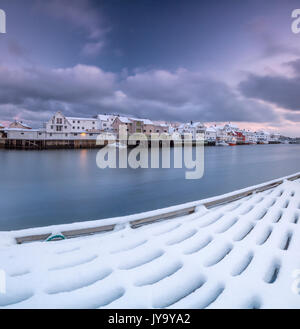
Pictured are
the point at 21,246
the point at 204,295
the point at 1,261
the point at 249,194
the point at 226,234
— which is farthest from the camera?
the point at 249,194

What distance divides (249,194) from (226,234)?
8.05ft

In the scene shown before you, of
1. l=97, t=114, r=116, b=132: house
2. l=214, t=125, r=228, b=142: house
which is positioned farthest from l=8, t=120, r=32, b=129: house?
l=214, t=125, r=228, b=142: house

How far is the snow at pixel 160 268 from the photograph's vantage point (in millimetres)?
1216

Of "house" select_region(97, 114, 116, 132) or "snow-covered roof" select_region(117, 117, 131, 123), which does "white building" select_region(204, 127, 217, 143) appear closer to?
"snow-covered roof" select_region(117, 117, 131, 123)

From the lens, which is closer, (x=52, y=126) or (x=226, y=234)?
(x=226, y=234)

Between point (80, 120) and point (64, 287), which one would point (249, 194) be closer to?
point (64, 287)

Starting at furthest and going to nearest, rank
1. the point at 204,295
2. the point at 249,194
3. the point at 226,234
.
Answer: the point at 249,194
the point at 226,234
the point at 204,295

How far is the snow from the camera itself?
1.22 m

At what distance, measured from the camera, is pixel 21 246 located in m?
1.80

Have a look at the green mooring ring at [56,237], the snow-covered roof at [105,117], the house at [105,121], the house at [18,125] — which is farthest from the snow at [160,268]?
the house at [18,125]
